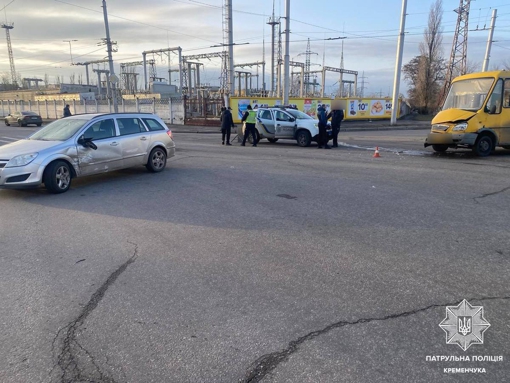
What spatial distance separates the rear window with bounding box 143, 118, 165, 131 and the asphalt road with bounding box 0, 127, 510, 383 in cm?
287

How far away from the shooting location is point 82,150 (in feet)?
27.3

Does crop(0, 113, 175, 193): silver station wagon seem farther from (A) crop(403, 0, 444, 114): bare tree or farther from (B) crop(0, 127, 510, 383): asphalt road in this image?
(A) crop(403, 0, 444, 114): bare tree

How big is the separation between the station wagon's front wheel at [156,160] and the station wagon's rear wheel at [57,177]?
2.39 metres

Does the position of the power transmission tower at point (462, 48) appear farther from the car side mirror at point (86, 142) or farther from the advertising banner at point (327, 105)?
the car side mirror at point (86, 142)

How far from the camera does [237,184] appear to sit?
29.1 feet

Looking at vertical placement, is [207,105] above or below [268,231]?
above

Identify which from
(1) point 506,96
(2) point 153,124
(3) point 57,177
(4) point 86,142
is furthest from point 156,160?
(1) point 506,96

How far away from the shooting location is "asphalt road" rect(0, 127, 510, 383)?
9.05 ft

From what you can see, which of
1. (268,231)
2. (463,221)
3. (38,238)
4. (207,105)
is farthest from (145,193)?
(207,105)

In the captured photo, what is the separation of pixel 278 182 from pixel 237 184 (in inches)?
40.1

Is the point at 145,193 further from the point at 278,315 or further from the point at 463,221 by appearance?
the point at 463,221

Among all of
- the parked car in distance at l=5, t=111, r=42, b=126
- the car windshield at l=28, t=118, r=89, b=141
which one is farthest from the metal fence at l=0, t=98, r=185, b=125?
Result: the car windshield at l=28, t=118, r=89, b=141

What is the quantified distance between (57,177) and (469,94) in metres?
13.6

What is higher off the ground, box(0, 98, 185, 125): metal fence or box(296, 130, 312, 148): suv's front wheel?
box(0, 98, 185, 125): metal fence
